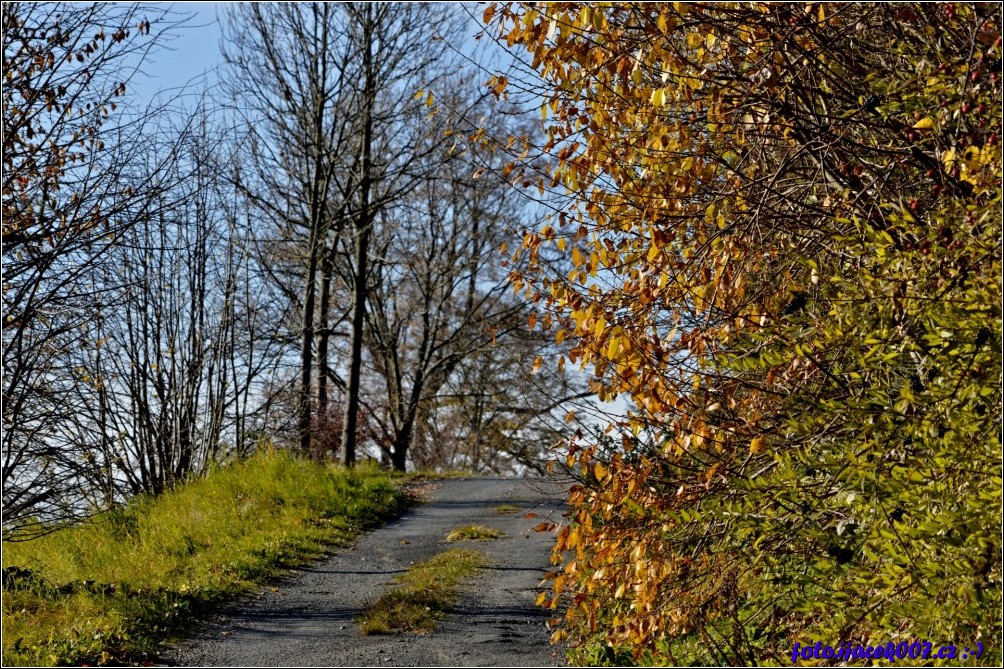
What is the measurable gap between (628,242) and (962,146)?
186 cm

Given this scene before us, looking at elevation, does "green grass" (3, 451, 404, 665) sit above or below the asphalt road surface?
above

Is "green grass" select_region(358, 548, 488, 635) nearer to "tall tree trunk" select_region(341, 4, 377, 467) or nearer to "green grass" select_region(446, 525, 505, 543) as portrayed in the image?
"green grass" select_region(446, 525, 505, 543)

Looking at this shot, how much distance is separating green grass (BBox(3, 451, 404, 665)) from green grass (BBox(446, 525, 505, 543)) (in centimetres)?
117

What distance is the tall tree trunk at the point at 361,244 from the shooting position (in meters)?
15.7

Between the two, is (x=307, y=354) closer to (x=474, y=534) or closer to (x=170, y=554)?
(x=474, y=534)

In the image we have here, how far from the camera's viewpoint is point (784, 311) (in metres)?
5.05

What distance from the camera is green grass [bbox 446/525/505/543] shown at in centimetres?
991

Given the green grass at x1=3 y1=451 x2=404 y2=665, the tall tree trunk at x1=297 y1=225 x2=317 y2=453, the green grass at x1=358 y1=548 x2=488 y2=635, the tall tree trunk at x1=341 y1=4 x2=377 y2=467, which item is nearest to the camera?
the green grass at x1=3 y1=451 x2=404 y2=665

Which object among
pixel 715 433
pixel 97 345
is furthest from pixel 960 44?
pixel 97 345

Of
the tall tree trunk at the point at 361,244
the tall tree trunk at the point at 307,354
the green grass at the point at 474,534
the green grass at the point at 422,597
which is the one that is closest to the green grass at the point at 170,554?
the green grass at the point at 474,534

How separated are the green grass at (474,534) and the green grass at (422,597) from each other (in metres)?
1.02

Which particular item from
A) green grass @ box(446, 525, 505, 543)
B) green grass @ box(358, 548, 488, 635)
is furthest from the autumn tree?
green grass @ box(446, 525, 505, 543)

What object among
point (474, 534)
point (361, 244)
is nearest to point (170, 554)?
point (474, 534)

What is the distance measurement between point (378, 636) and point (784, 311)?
3.57 meters
